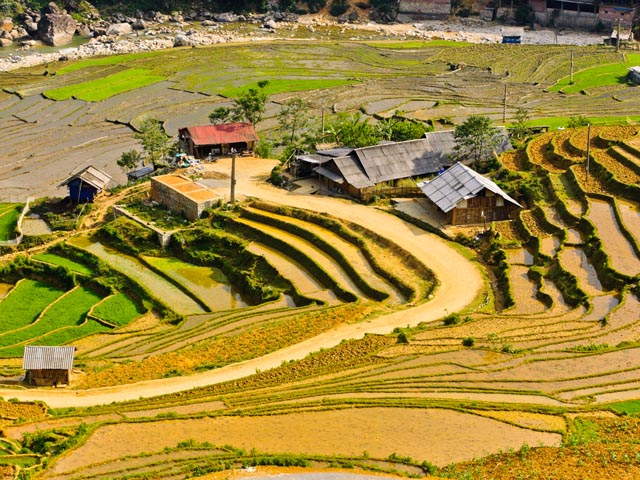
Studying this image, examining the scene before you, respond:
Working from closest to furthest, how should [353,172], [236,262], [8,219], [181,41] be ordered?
1. [236,262]
2. [353,172]
3. [8,219]
4. [181,41]

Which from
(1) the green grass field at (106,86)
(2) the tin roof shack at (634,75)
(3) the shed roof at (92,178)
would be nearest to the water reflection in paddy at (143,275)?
(3) the shed roof at (92,178)

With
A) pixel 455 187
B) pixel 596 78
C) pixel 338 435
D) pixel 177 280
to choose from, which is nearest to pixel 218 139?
pixel 177 280

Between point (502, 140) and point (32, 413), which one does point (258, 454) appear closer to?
point (32, 413)

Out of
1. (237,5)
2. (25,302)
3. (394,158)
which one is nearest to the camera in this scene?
(25,302)

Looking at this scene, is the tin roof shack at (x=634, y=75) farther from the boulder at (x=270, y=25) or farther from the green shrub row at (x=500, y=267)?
the green shrub row at (x=500, y=267)

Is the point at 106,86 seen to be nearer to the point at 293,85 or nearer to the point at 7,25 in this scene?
the point at 293,85

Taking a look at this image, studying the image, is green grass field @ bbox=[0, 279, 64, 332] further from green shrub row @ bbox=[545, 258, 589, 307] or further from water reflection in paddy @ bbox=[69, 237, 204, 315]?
green shrub row @ bbox=[545, 258, 589, 307]

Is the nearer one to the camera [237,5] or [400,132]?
[400,132]
